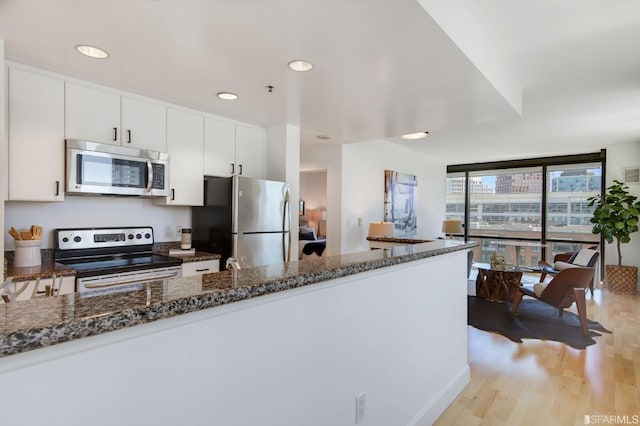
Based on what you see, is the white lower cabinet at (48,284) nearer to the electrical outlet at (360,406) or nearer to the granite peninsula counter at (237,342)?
the granite peninsula counter at (237,342)

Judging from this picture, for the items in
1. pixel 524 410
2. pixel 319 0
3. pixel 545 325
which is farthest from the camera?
pixel 545 325

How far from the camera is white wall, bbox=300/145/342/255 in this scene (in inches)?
199

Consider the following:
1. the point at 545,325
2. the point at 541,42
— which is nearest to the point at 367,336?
the point at 541,42

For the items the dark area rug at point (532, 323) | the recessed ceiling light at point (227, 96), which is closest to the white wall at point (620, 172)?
the dark area rug at point (532, 323)

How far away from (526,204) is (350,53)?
6791 millimetres

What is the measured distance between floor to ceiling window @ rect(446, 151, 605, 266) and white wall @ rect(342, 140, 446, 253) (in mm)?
1618

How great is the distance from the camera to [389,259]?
1705 millimetres

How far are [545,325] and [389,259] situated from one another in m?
3.25

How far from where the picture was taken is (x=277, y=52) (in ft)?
7.00

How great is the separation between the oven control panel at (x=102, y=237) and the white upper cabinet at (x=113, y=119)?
28.7 inches

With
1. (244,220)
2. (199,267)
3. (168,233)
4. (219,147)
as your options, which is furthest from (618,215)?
(168,233)

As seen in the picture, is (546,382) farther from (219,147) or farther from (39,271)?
(39,271)

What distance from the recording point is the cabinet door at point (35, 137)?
2350 mm

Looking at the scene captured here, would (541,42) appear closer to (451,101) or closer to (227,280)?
(451,101)
